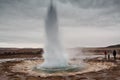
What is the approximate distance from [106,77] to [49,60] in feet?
41.7

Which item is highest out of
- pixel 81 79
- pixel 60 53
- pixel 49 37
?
pixel 49 37

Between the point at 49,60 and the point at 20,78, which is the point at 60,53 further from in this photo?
the point at 20,78

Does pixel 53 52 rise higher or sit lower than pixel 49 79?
higher

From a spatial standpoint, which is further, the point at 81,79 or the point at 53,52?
the point at 53,52

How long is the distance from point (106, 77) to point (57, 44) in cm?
1340

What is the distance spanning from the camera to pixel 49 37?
3469 cm

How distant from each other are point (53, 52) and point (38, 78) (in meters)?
11.4

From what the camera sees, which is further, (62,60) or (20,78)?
(62,60)

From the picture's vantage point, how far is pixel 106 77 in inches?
905

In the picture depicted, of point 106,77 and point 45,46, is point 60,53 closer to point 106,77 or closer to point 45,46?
point 45,46

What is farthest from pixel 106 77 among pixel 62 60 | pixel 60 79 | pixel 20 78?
pixel 62 60

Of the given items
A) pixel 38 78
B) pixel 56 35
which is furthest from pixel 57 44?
pixel 38 78

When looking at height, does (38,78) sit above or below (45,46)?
below

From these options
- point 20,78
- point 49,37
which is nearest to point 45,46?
point 49,37
